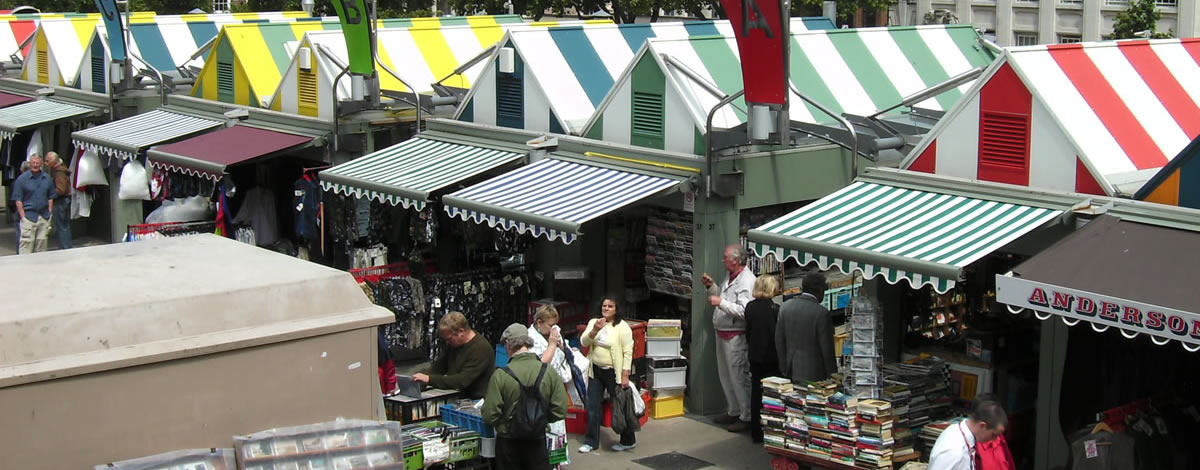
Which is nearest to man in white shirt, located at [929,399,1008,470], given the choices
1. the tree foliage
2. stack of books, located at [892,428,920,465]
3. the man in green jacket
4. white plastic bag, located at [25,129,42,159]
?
stack of books, located at [892,428,920,465]

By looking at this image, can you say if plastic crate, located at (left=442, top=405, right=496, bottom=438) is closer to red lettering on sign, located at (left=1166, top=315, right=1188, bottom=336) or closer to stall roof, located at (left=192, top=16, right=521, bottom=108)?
red lettering on sign, located at (left=1166, top=315, right=1188, bottom=336)

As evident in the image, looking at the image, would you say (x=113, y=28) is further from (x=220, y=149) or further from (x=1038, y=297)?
(x=1038, y=297)

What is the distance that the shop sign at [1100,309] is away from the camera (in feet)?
25.5

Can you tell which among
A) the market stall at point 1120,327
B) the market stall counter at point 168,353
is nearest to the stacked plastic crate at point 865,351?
the market stall at point 1120,327

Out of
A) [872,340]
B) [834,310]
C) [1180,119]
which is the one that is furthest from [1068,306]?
[834,310]

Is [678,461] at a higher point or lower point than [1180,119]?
lower

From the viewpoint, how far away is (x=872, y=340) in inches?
397

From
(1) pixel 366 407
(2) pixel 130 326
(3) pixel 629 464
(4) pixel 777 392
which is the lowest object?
(3) pixel 629 464

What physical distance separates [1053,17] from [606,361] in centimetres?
3872

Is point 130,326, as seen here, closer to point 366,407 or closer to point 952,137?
point 366,407

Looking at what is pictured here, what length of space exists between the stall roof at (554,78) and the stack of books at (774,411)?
4164 millimetres

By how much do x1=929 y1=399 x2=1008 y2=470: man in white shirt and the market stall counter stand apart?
10.5 feet

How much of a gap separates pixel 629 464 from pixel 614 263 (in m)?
3.16

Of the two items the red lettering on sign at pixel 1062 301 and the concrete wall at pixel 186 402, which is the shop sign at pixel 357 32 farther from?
the red lettering on sign at pixel 1062 301
